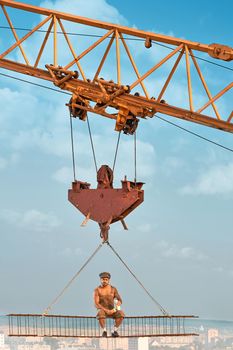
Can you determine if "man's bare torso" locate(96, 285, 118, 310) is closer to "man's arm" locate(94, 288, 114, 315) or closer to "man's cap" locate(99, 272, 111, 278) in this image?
"man's arm" locate(94, 288, 114, 315)

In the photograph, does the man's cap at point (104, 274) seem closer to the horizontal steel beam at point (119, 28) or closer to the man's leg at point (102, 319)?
the man's leg at point (102, 319)

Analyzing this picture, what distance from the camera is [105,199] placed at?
26.5 m

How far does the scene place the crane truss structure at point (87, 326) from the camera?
25703mm

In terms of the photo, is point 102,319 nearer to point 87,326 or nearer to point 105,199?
point 87,326

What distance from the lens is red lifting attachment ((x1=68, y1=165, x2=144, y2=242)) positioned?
2603 cm

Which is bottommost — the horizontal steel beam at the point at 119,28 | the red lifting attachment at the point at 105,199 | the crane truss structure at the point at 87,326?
the crane truss structure at the point at 87,326

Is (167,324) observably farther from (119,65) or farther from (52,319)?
(119,65)

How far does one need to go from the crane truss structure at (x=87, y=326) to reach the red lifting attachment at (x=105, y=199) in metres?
2.28

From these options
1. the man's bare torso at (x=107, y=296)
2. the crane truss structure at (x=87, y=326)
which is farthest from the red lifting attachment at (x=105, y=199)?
the crane truss structure at (x=87, y=326)

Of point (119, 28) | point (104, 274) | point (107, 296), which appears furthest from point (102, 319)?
point (119, 28)

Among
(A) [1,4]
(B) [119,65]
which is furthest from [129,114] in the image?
(A) [1,4]

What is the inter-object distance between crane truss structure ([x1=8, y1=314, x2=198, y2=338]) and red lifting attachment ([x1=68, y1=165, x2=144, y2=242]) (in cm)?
228

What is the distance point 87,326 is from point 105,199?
11.0 ft

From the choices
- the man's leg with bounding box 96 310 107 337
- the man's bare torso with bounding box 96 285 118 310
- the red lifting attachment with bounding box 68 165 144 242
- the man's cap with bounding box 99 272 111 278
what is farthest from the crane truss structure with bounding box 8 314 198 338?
the red lifting attachment with bounding box 68 165 144 242
